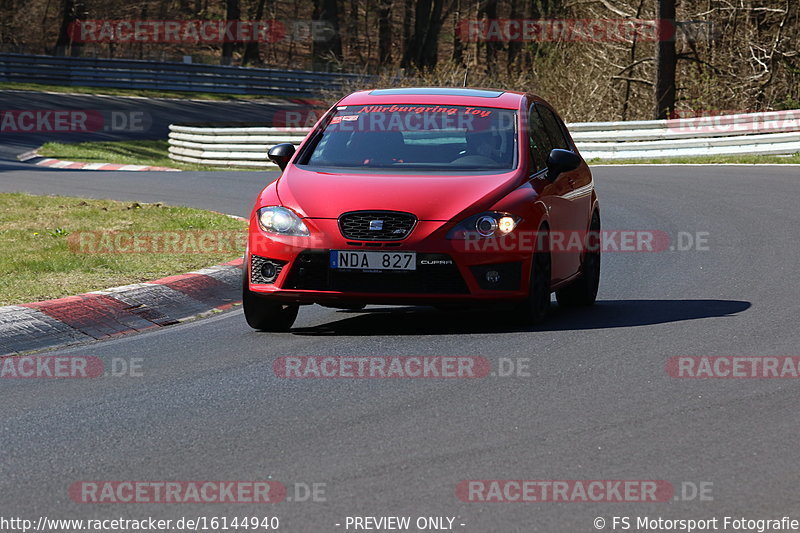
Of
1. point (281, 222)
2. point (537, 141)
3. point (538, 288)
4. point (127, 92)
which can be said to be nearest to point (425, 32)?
point (127, 92)

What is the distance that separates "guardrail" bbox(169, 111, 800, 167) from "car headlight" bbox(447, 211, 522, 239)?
18.8 m

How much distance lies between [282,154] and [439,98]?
1.26m

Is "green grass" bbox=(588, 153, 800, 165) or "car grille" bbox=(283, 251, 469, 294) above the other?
"car grille" bbox=(283, 251, 469, 294)

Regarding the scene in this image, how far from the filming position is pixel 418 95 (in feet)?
33.1

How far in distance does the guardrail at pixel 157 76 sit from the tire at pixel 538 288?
39.0 meters

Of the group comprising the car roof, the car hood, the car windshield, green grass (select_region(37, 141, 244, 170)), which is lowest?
green grass (select_region(37, 141, 244, 170))

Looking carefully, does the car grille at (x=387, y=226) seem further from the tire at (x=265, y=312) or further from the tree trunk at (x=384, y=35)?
the tree trunk at (x=384, y=35)

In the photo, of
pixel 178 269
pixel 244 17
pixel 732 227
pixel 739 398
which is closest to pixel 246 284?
pixel 178 269

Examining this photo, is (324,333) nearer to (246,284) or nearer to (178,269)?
(246,284)

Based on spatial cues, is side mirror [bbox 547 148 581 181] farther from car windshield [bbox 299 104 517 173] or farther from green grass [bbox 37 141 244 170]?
green grass [bbox 37 141 244 170]

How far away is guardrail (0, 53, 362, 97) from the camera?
1939 inches

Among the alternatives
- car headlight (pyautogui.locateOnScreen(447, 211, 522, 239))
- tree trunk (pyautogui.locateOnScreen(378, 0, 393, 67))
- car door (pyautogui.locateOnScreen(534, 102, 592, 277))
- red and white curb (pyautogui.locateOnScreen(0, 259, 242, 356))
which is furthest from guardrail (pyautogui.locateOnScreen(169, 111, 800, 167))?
tree trunk (pyautogui.locateOnScreen(378, 0, 393, 67))

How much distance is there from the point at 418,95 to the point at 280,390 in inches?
146

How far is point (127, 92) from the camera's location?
1981 inches
